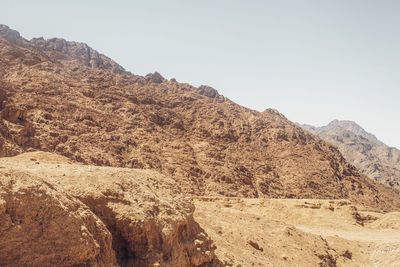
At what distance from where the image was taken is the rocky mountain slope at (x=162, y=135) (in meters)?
30.6

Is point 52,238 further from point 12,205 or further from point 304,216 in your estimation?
point 304,216

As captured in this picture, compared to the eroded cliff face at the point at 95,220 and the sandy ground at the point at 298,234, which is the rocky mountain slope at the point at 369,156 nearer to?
the sandy ground at the point at 298,234

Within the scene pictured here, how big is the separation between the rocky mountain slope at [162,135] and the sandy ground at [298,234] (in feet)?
32.6

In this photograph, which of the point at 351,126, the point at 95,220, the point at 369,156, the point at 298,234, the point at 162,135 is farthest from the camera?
the point at 351,126

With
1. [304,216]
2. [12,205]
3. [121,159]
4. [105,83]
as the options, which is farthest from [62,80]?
[12,205]

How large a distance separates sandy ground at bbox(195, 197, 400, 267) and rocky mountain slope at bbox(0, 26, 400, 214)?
32.6 feet

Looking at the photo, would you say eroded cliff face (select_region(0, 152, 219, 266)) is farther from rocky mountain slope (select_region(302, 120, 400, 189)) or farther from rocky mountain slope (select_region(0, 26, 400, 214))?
rocky mountain slope (select_region(302, 120, 400, 189))

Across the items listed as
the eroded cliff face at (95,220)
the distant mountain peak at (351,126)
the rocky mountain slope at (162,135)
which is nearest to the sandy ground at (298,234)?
the eroded cliff face at (95,220)

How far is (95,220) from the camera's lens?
5.62 metres

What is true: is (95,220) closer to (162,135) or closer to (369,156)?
(162,135)

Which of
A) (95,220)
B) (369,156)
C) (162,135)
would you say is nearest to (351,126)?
(369,156)

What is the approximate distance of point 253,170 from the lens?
40500mm

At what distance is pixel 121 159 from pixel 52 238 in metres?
27.5

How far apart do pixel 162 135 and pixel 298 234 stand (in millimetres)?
26223
